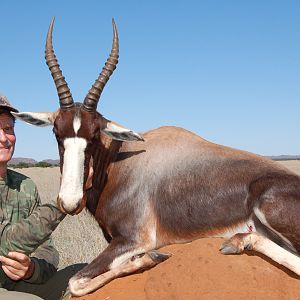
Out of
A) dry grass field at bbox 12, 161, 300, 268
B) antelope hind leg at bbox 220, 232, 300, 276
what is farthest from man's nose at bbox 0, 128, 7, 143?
antelope hind leg at bbox 220, 232, 300, 276

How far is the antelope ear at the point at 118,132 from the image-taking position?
18.8 ft

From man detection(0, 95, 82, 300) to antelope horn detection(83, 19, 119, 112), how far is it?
85 centimetres

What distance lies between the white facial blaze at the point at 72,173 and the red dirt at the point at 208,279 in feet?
3.24

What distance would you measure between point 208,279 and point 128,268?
96 centimetres

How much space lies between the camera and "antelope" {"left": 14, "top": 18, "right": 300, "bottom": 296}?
505 cm

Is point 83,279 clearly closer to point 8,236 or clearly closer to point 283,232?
point 8,236

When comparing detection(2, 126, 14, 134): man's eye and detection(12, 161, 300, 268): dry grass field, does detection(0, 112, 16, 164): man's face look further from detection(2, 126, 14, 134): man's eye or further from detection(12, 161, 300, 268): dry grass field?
detection(12, 161, 300, 268): dry grass field

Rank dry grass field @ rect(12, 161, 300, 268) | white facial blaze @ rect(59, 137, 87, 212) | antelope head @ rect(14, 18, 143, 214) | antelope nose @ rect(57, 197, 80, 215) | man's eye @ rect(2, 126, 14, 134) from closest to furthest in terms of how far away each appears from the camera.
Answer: antelope nose @ rect(57, 197, 80, 215), white facial blaze @ rect(59, 137, 87, 212), antelope head @ rect(14, 18, 143, 214), man's eye @ rect(2, 126, 14, 134), dry grass field @ rect(12, 161, 300, 268)

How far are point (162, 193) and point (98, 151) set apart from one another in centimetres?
94

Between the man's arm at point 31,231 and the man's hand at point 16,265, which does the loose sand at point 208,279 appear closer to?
the man's hand at point 16,265

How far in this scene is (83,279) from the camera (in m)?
5.20

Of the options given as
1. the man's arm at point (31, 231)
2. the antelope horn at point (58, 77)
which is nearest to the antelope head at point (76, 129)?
the antelope horn at point (58, 77)

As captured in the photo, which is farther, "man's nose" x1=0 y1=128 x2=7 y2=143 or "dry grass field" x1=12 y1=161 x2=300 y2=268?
"dry grass field" x1=12 y1=161 x2=300 y2=268

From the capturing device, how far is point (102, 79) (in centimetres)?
589
